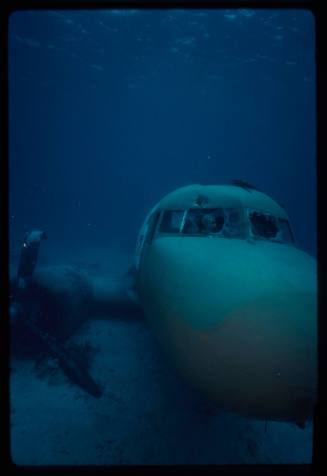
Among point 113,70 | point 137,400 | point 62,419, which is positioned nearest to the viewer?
point 62,419

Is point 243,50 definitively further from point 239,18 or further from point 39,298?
point 39,298

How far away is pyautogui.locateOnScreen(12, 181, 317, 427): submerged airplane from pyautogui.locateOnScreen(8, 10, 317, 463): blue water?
1362mm

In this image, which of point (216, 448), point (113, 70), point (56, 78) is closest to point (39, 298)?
point (216, 448)

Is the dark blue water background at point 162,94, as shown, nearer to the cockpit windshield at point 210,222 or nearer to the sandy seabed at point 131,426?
the cockpit windshield at point 210,222

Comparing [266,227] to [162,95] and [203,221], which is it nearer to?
[203,221]

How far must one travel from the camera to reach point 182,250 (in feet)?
13.5

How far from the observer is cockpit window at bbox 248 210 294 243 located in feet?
15.0

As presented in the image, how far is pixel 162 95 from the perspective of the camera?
41.6m

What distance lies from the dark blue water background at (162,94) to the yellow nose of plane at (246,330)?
4.92ft

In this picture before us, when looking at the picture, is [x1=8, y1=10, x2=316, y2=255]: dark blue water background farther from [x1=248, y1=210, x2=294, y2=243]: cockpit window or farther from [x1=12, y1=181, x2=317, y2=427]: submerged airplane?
[x1=248, y1=210, x2=294, y2=243]: cockpit window

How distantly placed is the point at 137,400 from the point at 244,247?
327cm

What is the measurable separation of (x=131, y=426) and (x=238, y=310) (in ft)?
10.4

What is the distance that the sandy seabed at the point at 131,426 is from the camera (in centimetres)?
420

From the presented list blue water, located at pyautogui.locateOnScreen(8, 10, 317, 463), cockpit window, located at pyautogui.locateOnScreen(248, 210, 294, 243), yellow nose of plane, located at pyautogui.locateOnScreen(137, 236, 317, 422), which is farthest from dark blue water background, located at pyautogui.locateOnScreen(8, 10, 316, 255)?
cockpit window, located at pyautogui.locateOnScreen(248, 210, 294, 243)
